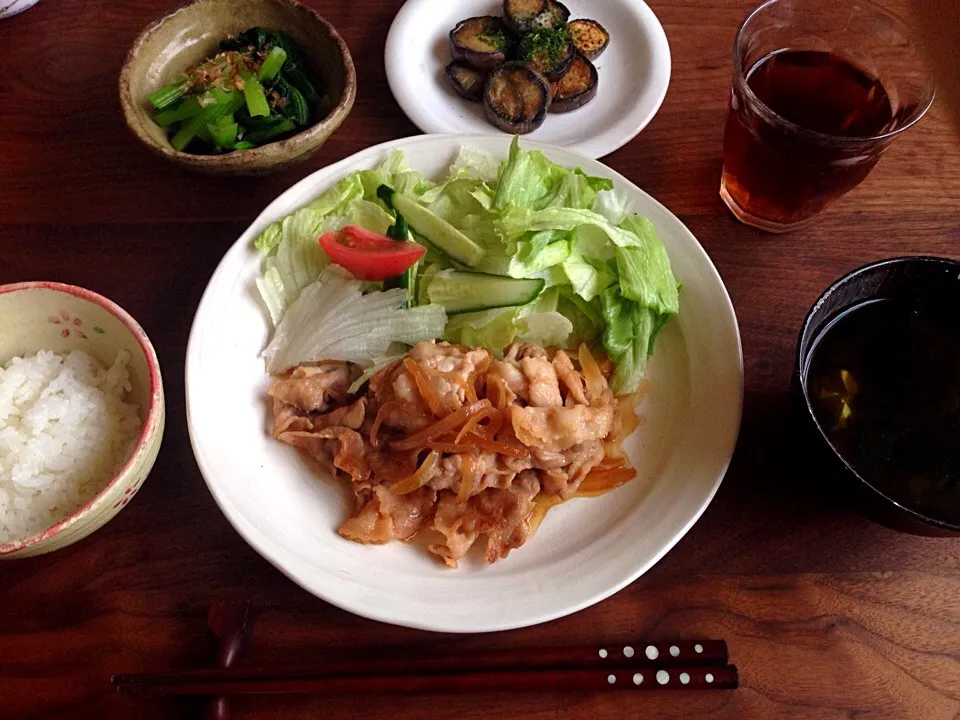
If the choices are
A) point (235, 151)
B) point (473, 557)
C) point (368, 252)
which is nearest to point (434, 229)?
point (368, 252)

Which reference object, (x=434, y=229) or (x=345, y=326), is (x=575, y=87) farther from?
(x=345, y=326)

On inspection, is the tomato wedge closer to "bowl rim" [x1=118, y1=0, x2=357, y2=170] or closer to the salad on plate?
the salad on plate

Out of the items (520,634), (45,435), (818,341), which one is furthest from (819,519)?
(45,435)

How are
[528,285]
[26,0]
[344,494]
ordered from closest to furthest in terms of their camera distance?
[344,494] < [528,285] < [26,0]

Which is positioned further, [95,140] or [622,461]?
[95,140]

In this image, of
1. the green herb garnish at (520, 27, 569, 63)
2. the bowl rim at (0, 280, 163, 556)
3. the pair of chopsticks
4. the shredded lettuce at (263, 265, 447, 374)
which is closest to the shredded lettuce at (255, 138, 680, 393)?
the shredded lettuce at (263, 265, 447, 374)

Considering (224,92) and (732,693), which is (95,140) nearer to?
(224,92)
